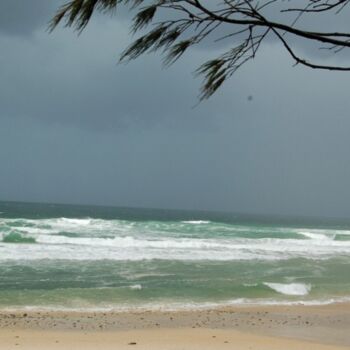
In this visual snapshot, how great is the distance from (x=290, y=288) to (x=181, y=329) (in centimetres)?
488

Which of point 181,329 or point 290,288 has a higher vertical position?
point 290,288

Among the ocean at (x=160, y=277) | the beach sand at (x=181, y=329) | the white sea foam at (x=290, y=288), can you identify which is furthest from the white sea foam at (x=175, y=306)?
the white sea foam at (x=290, y=288)

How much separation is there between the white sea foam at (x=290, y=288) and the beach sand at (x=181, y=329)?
1947 millimetres

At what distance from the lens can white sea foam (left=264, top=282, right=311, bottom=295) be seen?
12445mm

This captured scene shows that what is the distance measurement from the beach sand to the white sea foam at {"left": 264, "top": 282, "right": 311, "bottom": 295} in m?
1.95

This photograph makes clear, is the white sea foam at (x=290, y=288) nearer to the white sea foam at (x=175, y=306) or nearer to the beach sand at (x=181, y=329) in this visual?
the white sea foam at (x=175, y=306)

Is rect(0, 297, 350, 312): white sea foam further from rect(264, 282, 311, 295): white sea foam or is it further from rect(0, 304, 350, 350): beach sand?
rect(264, 282, 311, 295): white sea foam

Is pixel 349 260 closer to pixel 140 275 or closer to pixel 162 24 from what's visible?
pixel 140 275

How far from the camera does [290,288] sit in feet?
41.5

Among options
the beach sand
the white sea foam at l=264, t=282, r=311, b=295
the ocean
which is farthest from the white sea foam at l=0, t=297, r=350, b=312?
the white sea foam at l=264, t=282, r=311, b=295

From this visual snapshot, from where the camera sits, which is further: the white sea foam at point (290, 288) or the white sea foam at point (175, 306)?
the white sea foam at point (290, 288)

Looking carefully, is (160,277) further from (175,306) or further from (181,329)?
(181,329)

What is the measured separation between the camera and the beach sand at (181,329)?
24.4ft

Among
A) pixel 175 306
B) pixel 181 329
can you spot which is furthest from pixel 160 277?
pixel 181 329
